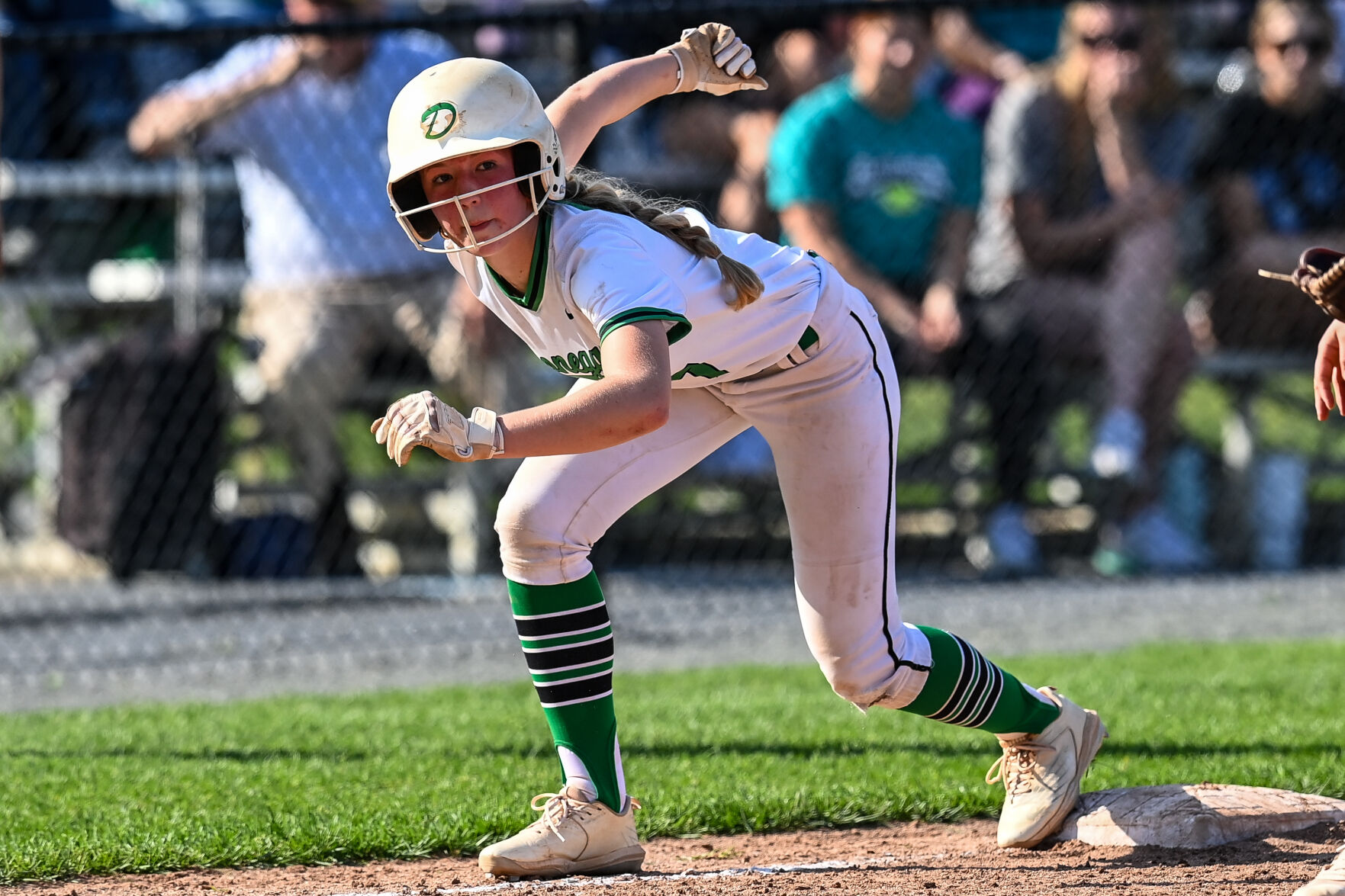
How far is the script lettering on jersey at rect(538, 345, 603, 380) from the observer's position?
3.47 m

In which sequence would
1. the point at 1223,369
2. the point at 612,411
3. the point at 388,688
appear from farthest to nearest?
1. the point at 1223,369
2. the point at 388,688
3. the point at 612,411

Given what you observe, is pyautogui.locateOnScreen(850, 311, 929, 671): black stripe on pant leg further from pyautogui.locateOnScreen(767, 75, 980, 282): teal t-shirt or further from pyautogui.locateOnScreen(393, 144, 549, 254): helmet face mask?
pyautogui.locateOnScreen(767, 75, 980, 282): teal t-shirt

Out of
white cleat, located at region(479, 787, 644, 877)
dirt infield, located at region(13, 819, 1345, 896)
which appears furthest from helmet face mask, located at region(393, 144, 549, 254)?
dirt infield, located at region(13, 819, 1345, 896)

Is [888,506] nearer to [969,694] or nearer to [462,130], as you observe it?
[969,694]

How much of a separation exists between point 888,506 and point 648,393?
1.03 metres

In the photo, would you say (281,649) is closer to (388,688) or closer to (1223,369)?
(388,688)

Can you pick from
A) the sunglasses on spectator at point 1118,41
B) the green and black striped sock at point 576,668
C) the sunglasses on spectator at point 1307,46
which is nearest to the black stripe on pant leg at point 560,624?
the green and black striped sock at point 576,668

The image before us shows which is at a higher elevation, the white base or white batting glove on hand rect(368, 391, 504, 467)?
white batting glove on hand rect(368, 391, 504, 467)

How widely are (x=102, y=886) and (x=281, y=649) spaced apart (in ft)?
10.6

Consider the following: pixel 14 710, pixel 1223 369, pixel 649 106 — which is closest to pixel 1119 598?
pixel 1223 369

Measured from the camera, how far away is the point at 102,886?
3672 millimetres

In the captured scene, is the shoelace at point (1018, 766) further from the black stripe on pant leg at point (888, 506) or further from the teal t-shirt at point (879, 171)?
the teal t-shirt at point (879, 171)

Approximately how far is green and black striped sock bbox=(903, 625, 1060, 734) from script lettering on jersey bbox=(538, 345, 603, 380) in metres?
0.98

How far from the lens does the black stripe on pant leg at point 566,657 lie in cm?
363
